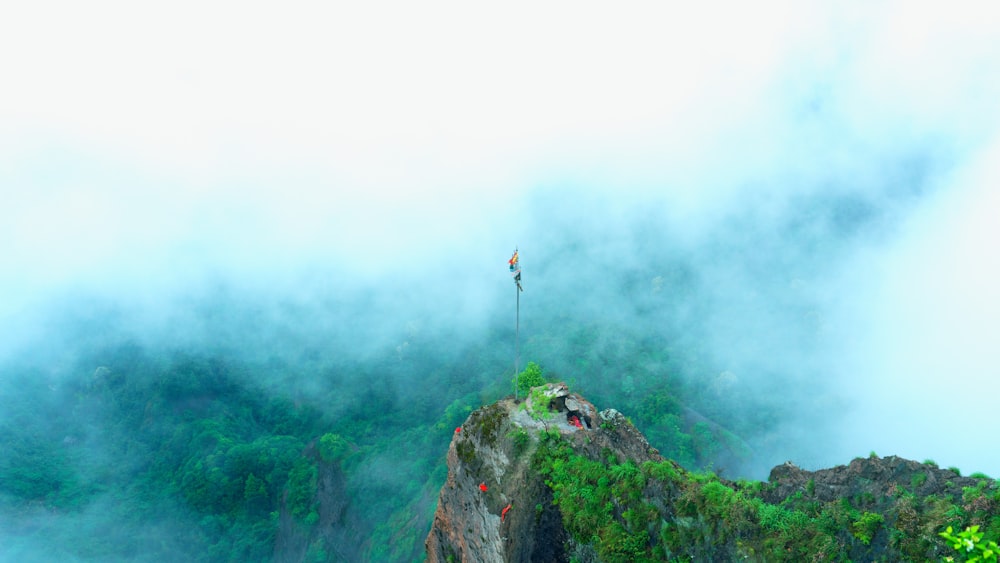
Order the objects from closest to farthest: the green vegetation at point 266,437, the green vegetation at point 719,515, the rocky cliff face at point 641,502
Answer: the green vegetation at point 719,515 < the rocky cliff face at point 641,502 < the green vegetation at point 266,437

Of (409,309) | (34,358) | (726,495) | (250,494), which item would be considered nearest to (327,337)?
(409,309)

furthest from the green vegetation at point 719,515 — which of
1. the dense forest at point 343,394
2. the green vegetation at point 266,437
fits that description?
the dense forest at point 343,394

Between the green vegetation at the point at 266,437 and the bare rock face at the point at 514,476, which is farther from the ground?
the green vegetation at the point at 266,437

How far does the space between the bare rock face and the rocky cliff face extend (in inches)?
3.1

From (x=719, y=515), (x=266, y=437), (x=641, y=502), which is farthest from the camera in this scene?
(x=266, y=437)

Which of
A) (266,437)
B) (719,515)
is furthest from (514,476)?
(266,437)

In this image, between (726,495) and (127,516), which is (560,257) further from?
(726,495)

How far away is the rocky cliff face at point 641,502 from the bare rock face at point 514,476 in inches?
3.1

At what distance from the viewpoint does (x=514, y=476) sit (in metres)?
36.2

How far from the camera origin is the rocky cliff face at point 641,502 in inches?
982

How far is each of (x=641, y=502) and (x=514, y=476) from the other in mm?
8320

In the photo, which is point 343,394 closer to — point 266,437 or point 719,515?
point 266,437

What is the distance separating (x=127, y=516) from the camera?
107 metres

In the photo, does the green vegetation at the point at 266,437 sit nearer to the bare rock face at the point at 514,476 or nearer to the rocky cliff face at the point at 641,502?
the bare rock face at the point at 514,476
